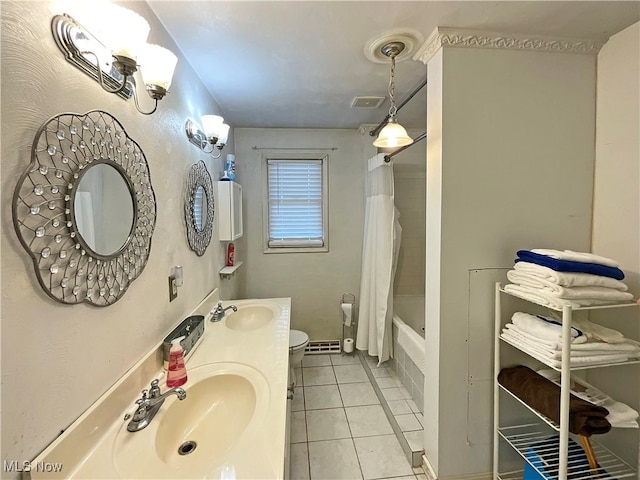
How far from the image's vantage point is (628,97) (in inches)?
54.6

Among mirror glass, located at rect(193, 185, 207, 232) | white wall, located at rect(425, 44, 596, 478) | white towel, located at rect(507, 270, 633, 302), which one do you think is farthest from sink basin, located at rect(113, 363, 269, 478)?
white towel, located at rect(507, 270, 633, 302)

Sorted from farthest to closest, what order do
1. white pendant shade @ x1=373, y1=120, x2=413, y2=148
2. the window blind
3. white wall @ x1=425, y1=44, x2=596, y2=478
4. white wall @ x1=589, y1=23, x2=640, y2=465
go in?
the window blind < white pendant shade @ x1=373, y1=120, x2=413, y2=148 < white wall @ x1=425, y1=44, x2=596, y2=478 < white wall @ x1=589, y1=23, x2=640, y2=465

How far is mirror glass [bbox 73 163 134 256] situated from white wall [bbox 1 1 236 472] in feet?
0.53

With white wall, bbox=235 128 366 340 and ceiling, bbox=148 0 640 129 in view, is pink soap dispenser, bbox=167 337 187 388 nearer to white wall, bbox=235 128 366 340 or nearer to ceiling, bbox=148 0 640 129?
ceiling, bbox=148 0 640 129

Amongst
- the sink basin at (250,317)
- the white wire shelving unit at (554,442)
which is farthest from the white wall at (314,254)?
the white wire shelving unit at (554,442)

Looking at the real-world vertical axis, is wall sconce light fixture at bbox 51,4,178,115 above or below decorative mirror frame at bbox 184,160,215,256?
above

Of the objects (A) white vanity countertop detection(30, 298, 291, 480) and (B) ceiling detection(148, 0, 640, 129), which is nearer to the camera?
(A) white vanity countertop detection(30, 298, 291, 480)

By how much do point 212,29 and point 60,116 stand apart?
935 mm

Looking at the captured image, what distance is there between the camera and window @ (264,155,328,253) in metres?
3.07

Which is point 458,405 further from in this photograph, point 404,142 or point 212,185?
point 212,185

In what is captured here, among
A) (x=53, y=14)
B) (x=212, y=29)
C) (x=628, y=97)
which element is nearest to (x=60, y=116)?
(x=53, y=14)

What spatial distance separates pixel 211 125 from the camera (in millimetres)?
1784

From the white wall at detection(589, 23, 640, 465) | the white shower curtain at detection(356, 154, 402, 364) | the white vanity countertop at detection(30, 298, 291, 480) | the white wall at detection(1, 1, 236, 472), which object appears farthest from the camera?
the white shower curtain at detection(356, 154, 402, 364)

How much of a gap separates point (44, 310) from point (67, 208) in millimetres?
256
